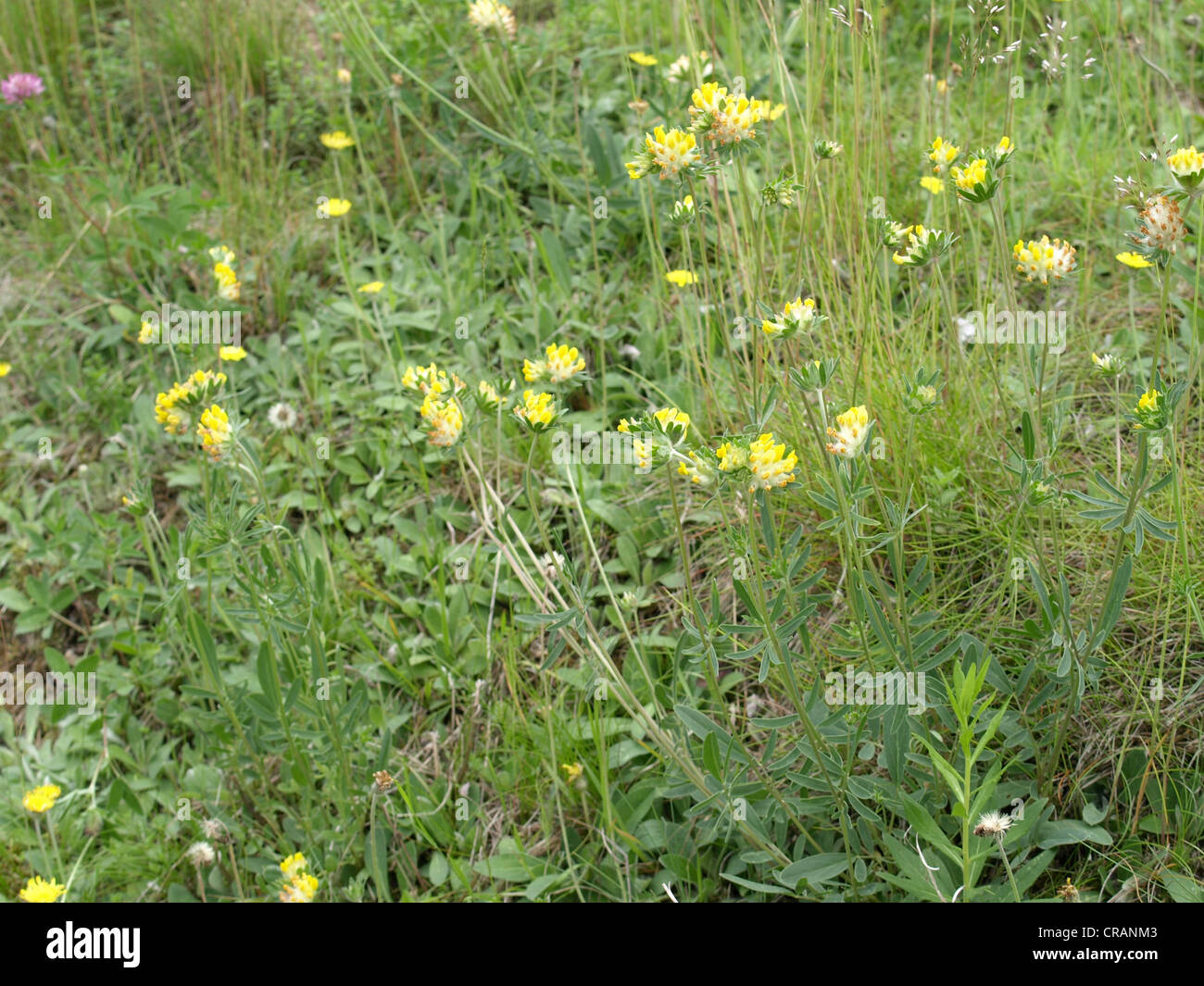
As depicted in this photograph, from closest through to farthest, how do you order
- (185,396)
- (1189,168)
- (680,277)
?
1. (1189,168)
2. (185,396)
3. (680,277)

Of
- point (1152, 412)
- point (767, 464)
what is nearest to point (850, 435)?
point (767, 464)

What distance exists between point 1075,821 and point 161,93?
341 centimetres

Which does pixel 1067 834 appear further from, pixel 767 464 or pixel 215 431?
pixel 215 431

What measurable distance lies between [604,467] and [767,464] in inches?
40.5

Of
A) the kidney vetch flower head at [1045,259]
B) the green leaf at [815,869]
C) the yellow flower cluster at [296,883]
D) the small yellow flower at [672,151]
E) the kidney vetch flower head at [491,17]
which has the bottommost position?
the yellow flower cluster at [296,883]

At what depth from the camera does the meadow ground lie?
141 cm

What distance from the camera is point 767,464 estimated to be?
121 cm

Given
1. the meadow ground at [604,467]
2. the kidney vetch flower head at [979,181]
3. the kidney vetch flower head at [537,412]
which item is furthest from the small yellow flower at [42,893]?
the kidney vetch flower head at [979,181]

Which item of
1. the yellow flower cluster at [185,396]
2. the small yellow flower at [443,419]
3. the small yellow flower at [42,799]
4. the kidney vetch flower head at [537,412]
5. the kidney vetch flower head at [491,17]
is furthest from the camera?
the kidney vetch flower head at [491,17]

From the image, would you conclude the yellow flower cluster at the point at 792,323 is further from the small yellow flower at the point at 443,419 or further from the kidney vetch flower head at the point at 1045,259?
the small yellow flower at the point at 443,419

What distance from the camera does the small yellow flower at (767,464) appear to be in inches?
47.6

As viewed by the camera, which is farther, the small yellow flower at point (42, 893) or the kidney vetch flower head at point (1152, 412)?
the small yellow flower at point (42, 893)
